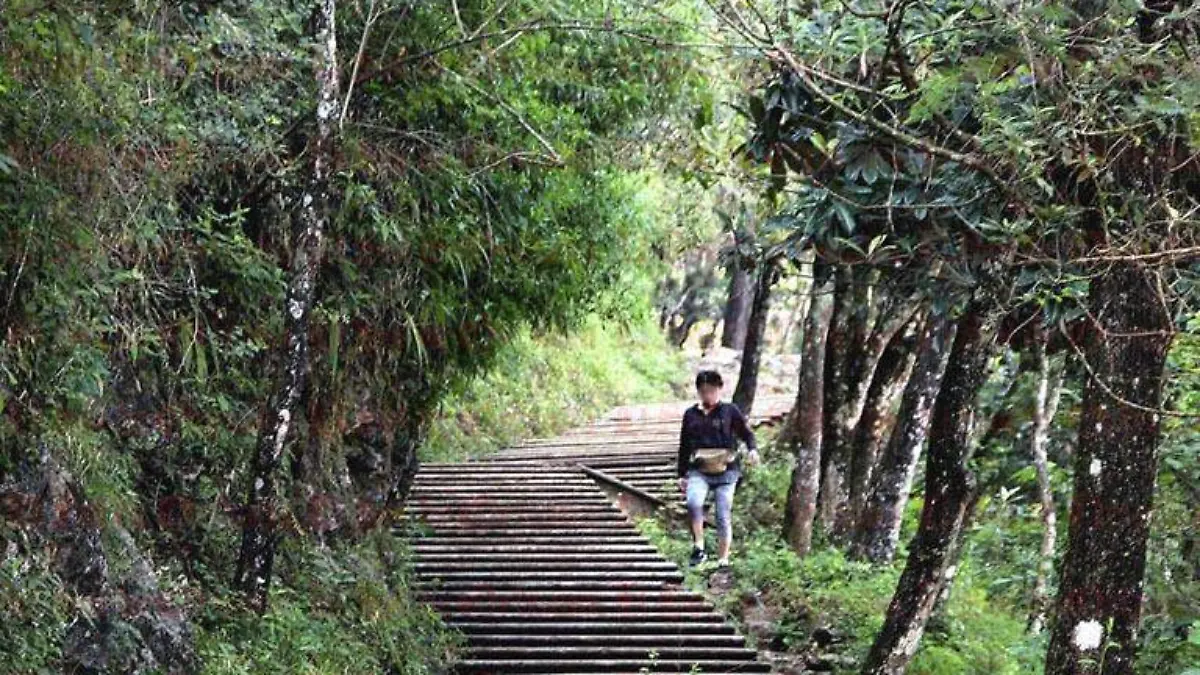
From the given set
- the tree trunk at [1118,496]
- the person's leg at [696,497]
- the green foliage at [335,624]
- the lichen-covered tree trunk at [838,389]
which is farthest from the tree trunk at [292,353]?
the lichen-covered tree trunk at [838,389]

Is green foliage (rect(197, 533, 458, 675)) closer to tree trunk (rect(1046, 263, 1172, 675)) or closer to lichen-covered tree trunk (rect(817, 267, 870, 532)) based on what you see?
tree trunk (rect(1046, 263, 1172, 675))

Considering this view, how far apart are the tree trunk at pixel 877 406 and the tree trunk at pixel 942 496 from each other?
17.0 feet

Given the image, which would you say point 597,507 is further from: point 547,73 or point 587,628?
point 547,73

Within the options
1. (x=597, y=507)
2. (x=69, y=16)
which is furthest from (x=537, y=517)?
(x=69, y=16)

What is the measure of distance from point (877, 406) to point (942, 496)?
5.61m

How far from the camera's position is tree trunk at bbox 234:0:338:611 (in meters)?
7.28

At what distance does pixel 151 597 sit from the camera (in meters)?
6.68

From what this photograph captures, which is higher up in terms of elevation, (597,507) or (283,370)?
(283,370)

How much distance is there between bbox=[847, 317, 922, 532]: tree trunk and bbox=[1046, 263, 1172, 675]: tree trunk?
24.7 ft

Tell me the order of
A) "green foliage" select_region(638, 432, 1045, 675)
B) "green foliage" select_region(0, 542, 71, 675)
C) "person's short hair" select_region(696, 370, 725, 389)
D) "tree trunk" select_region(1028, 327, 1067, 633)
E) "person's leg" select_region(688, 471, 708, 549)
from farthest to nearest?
"person's leg" select_region(688, 471, 708, 549) < "person's short hair" select_region(696, 370, 725, 389) < "tree trunk" select_region(1028, 327, 1067, 633) < "green foliage" select_region(638, 432, 1045, 675) < "green foliage" select_region(0, 542, 71, 675)

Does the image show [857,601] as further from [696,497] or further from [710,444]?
[710,444]

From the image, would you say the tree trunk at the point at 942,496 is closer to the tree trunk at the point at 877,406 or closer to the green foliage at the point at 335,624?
the green foliage at the point at 335,624

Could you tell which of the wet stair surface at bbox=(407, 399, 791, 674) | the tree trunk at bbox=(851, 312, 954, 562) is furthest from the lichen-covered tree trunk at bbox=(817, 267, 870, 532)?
the tree trunk at bbox=(851, 312, 954, 562)

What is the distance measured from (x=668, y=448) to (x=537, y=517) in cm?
360
